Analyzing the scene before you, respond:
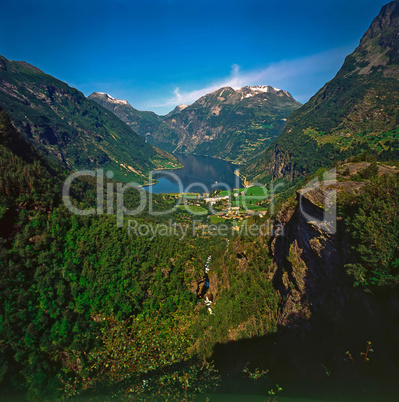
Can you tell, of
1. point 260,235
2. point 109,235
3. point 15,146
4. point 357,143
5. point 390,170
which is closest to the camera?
point 390,170

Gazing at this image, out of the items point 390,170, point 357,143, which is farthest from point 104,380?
point 357,143

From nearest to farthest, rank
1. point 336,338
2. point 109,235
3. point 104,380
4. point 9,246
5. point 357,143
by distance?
point 336,338, point 104,380, point 9,246, point 109,235, point 357,143

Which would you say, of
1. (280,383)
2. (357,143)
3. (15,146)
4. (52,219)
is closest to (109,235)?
(52,219)

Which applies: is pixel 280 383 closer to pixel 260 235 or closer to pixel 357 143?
pixel 260 235

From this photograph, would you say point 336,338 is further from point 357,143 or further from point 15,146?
point 357,143

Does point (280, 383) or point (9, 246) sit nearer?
point (280, 383)

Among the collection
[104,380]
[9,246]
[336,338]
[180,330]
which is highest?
[9,246]

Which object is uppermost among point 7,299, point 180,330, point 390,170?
point 390,170

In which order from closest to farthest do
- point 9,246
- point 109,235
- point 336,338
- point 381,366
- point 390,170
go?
point 381,366
point 336,338
point 390,170
point 9,246
point 109,235

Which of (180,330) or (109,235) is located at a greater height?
(109,235)
